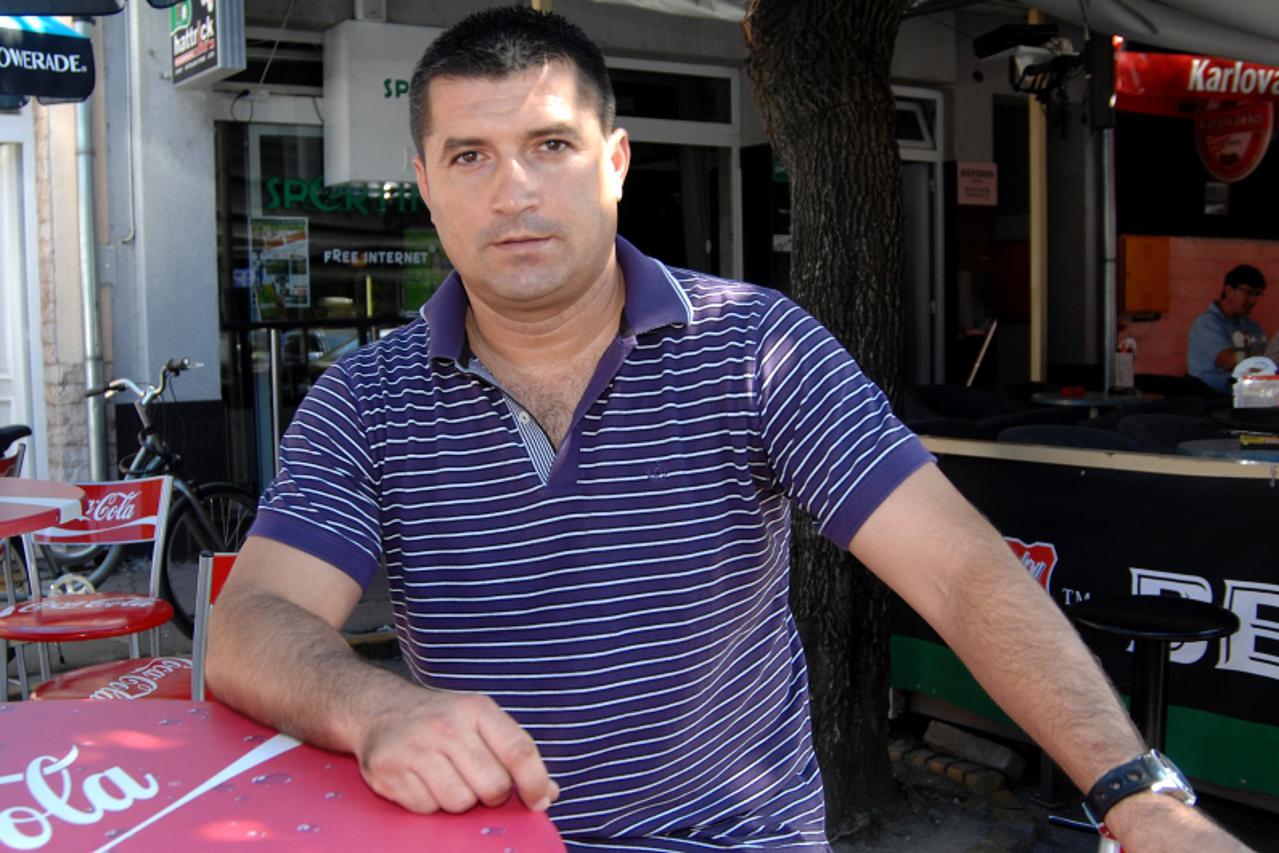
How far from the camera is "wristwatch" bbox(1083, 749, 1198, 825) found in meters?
1.27

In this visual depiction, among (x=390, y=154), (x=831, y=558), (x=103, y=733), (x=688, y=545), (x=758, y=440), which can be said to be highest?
(x=390, y=154)

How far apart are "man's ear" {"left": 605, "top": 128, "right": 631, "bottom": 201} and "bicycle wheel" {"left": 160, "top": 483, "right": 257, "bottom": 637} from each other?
5.08 meters

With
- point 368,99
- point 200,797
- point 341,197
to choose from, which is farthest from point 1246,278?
point 200,797

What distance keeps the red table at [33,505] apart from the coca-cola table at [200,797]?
8.35ft

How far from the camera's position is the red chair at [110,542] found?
4.40 metres

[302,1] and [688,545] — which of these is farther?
[302,1]

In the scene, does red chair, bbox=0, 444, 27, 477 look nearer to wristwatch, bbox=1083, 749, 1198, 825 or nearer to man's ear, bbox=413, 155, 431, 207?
man's ear, bbox=413, 155, 431, 207

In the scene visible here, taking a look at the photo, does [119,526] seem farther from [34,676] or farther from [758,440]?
[758,440]

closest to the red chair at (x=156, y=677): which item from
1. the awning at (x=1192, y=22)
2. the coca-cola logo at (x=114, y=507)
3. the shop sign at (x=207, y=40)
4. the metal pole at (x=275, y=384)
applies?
the coca-cola logo at (x=114, y=507)

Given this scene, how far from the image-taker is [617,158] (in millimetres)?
2018

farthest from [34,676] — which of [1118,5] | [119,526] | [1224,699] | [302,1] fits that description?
[1118,5]

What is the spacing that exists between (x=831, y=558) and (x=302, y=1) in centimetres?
603

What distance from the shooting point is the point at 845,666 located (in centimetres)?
425

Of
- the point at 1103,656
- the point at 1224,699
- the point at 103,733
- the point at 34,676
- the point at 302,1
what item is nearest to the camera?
the point at 103,733
